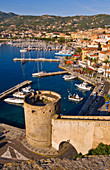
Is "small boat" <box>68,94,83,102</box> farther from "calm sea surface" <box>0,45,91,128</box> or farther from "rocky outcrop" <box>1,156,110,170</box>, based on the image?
"rocky outcrop" <box>1,156,110,170</box>

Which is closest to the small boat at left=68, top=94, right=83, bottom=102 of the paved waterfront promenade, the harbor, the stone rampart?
the harbor

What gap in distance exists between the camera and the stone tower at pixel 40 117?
1394cm

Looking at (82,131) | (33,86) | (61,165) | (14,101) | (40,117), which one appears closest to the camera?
(61,165)

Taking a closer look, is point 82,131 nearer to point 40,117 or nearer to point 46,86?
point 40,117

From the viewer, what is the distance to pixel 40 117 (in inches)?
557

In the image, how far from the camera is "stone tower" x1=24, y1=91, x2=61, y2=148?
13.9 metres

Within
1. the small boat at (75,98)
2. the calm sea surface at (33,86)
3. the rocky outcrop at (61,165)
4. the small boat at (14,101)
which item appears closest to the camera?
the rocky outcrop at (61,165)

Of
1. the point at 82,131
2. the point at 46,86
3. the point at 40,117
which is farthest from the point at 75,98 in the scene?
the point at 40,117

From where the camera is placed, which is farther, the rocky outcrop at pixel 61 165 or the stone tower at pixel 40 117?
the stone tower at pixel 40 117

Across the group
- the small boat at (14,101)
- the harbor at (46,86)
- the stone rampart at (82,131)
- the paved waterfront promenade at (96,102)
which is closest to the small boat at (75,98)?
the harbor at (46,86)

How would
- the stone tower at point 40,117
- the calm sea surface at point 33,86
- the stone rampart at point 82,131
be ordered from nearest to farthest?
the stone rampart at point 82,131 → the stone tower at point 40,117 → the calm sea surface at point 33,86

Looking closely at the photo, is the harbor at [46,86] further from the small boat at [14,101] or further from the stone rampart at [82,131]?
the stone rampart at [82,131]

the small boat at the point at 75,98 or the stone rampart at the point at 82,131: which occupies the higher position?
the stone rampart at the point at 82,131

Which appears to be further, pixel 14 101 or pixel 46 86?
pixel 46 86
